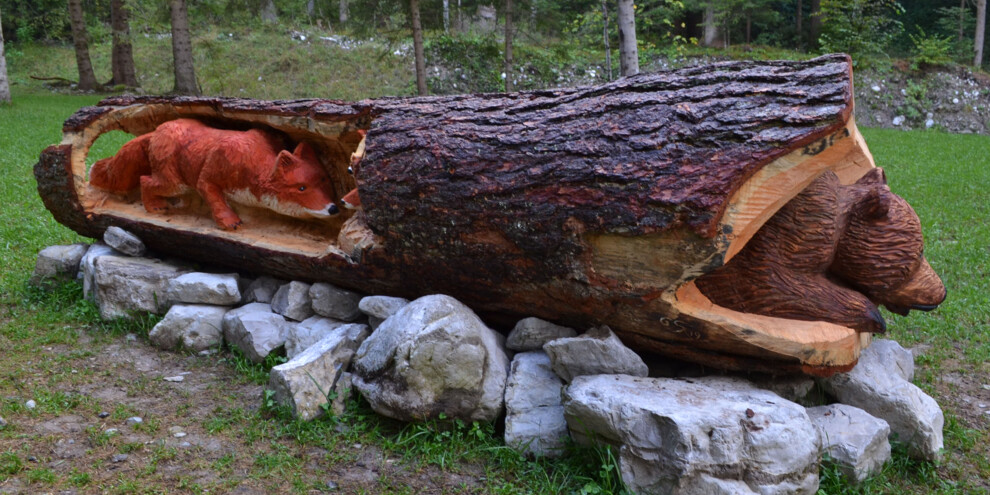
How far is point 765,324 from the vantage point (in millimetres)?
3154

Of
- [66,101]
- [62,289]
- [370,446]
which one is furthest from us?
[66,101]

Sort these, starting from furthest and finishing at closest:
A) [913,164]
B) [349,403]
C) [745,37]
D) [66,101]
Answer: [745,37], [66,101], [913,164], [349,403]

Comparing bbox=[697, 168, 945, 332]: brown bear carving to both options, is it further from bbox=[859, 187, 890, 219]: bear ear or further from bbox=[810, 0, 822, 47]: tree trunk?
bbox=[810, 0, 822, 47]: tree trunk

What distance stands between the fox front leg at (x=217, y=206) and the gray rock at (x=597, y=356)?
2510 millimetres

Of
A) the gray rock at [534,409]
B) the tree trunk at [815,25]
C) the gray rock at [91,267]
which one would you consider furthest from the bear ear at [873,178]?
the tree trunk at [815,25]

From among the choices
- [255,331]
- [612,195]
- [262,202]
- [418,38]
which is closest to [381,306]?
[255,331]

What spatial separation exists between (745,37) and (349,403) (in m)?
22.2

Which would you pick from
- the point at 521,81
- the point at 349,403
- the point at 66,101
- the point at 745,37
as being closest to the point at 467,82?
the point at 521,81

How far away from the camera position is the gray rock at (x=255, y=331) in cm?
411

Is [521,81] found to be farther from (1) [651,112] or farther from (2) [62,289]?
(1) [651,112]

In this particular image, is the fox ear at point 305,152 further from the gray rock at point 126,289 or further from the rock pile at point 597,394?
the gray rock at point 126,289

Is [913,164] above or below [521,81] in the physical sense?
below

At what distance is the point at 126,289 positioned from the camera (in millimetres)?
4629

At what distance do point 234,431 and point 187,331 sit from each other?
3.95 feet
